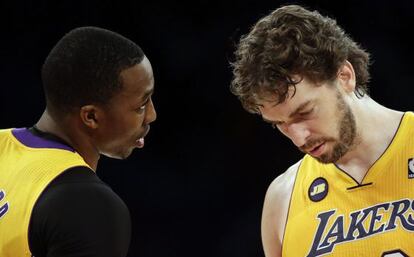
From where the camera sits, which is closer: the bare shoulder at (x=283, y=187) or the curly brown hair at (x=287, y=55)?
the curly brown hair at (x=287, y=55)

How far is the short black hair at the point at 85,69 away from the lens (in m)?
1.63

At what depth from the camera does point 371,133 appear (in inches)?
82.3

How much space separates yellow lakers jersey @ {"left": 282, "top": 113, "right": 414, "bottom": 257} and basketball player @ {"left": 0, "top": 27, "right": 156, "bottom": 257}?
2.14 feet

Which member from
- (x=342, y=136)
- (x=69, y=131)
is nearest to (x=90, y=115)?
(x=69, y=131)

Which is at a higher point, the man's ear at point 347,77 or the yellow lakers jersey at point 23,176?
the man's ear at point 347,77

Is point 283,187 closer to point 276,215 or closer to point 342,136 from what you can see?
point 276,215

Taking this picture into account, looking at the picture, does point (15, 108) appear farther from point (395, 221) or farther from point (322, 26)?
point (395, 221)

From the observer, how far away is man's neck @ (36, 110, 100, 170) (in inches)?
66.2

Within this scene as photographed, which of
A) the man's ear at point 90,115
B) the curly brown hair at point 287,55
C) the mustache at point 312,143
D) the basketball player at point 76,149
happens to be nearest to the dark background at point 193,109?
the curly brown hair at point 287,55

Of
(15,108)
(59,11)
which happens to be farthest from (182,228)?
(59,11)

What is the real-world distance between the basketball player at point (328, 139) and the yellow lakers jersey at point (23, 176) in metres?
0.75

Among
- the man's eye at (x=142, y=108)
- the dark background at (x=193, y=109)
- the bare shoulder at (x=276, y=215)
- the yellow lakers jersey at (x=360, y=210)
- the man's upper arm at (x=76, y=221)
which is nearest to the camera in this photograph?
the man's upper arm at (x=76, y=221)

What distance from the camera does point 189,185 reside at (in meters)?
4.94

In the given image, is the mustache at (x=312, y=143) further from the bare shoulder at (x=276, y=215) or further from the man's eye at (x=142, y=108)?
the man's eye at (x=142, y=108)
